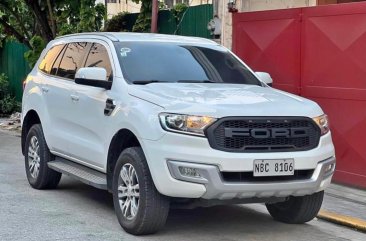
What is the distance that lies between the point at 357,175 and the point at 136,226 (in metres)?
3.90

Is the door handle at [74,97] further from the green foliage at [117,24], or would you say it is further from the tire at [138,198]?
the green foliage at [117,24]

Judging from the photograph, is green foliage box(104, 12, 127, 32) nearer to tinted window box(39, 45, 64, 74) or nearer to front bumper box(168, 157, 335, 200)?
tinted window box(39, 45, 64, 74)

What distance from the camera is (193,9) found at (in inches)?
483

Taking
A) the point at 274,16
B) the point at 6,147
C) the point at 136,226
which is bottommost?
the point at 6,147

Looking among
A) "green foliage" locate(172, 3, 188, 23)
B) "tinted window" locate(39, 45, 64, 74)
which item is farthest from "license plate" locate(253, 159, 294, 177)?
"green foliage" locate(172, 3, 188, 23)

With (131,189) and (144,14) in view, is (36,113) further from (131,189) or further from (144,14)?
(144,14)

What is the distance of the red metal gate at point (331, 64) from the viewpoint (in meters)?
8.40

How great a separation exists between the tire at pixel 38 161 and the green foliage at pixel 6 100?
35.7ft

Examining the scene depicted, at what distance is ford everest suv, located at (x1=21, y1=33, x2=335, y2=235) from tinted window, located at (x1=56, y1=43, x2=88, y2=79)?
3 cm

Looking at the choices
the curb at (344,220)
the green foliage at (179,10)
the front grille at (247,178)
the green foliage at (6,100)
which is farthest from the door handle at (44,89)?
the green foliage at (6,100)

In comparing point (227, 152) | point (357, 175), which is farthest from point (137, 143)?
point (357, 175)

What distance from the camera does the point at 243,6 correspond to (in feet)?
37.5

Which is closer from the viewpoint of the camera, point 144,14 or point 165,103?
point 165,103

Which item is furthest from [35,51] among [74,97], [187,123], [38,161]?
[187,123]
